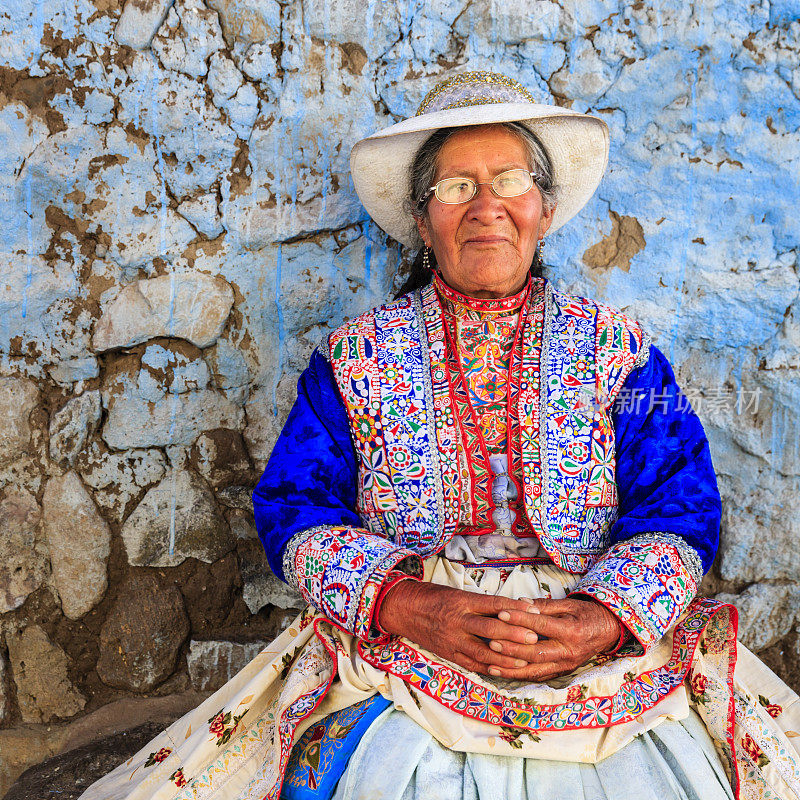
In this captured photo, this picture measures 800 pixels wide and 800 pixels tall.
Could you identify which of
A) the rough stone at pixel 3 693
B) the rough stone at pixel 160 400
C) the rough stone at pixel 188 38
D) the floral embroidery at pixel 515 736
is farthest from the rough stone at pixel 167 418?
the floral embroidery at pixel 515 736

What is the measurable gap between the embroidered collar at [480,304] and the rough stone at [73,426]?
3.47 ft

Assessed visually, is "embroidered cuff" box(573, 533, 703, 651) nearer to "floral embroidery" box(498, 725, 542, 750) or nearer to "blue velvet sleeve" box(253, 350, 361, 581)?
"floral embroidery" box(498, 725, 542, 750)

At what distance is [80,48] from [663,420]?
1803mm

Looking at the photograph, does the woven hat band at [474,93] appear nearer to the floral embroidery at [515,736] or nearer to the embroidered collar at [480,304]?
the embroidered collar at [480,304]

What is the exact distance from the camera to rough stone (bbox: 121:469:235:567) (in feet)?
7.28

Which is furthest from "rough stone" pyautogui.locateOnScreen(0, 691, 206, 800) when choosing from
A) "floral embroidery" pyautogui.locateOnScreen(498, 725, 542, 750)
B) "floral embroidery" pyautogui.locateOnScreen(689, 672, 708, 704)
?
"floral embroidery" pyautogui.locateOnScreen(689, 672, 708, 704)

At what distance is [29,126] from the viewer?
205cm

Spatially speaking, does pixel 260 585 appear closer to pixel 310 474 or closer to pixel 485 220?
pixel 310 474

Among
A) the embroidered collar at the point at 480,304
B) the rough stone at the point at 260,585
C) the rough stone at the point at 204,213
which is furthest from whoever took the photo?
Answer: the rough stone at the point at 260,585

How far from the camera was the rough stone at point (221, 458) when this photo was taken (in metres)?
2.25

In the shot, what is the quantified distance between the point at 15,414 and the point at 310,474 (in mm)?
949

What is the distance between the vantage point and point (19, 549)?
7.00ft

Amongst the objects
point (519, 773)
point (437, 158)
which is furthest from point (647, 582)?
point (437, 158)

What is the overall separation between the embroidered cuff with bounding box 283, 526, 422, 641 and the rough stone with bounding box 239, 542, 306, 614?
2.14 feet
